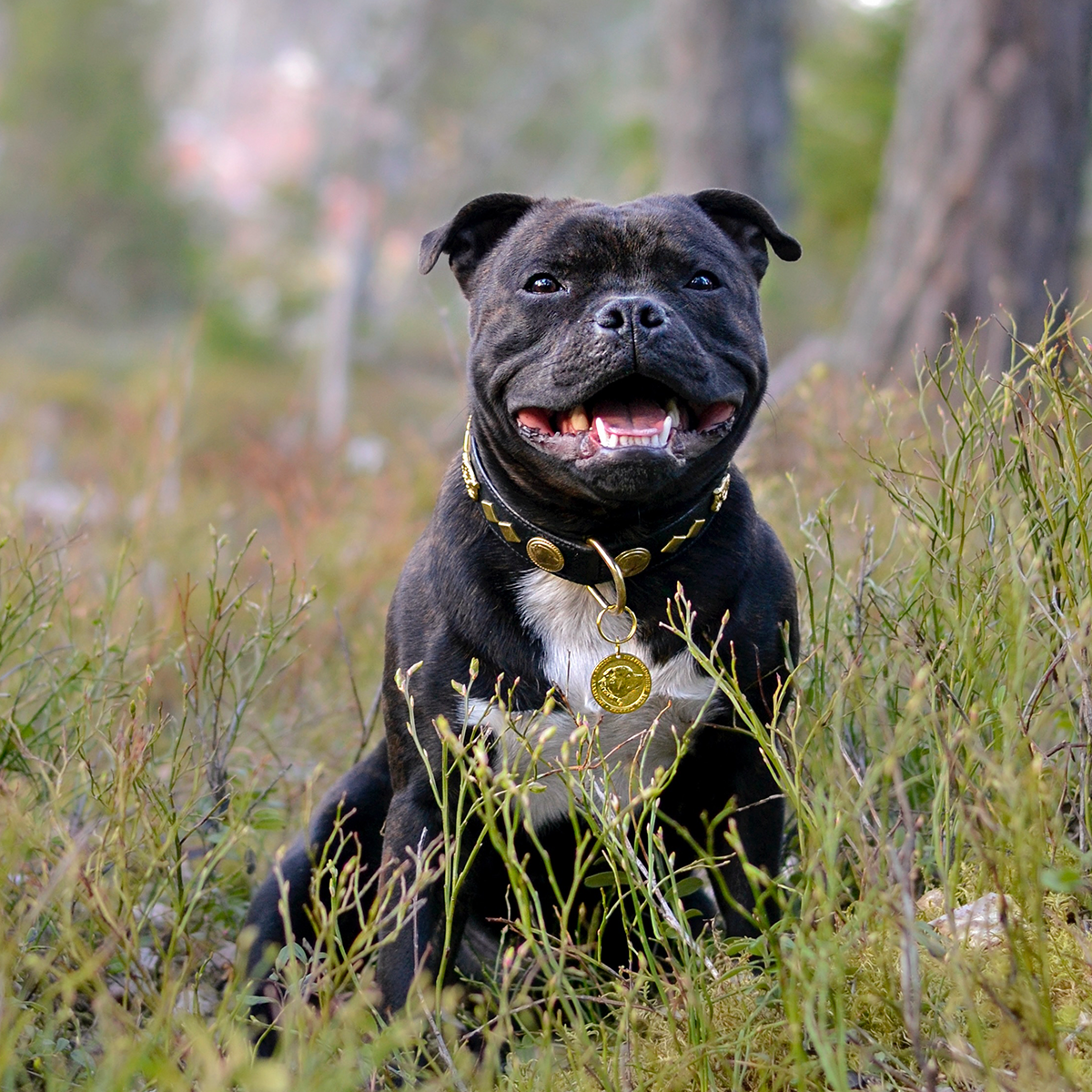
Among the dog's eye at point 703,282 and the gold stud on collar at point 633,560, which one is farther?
the dog's eye at point 703,282

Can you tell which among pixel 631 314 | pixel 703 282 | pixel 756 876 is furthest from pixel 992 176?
pixel 756 876

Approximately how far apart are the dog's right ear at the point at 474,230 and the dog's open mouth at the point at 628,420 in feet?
1.96

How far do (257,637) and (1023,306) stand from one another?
6.35 meters

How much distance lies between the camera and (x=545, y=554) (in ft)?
9.24

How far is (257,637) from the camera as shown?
2.97 meters

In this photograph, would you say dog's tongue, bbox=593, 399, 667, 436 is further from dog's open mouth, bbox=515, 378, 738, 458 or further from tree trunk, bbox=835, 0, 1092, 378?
tree trunk, bbox=835, 0, 1092, 378

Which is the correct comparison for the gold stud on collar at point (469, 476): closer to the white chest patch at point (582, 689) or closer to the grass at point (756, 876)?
the white chest patch at point (582, 689)

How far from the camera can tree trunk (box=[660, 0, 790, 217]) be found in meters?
9.91

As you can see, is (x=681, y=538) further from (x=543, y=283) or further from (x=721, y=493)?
(x=543, y=283)

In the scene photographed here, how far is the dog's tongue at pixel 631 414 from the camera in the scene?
2.89 meters

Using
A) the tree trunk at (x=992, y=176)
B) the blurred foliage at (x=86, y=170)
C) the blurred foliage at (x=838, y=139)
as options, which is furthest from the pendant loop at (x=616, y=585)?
the blurred foliage at (x=86, y=170)

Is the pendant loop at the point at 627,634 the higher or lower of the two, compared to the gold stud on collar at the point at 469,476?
lower

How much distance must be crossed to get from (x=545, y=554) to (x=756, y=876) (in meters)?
1.24

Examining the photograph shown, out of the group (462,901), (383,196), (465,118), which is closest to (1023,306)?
(462,901)
